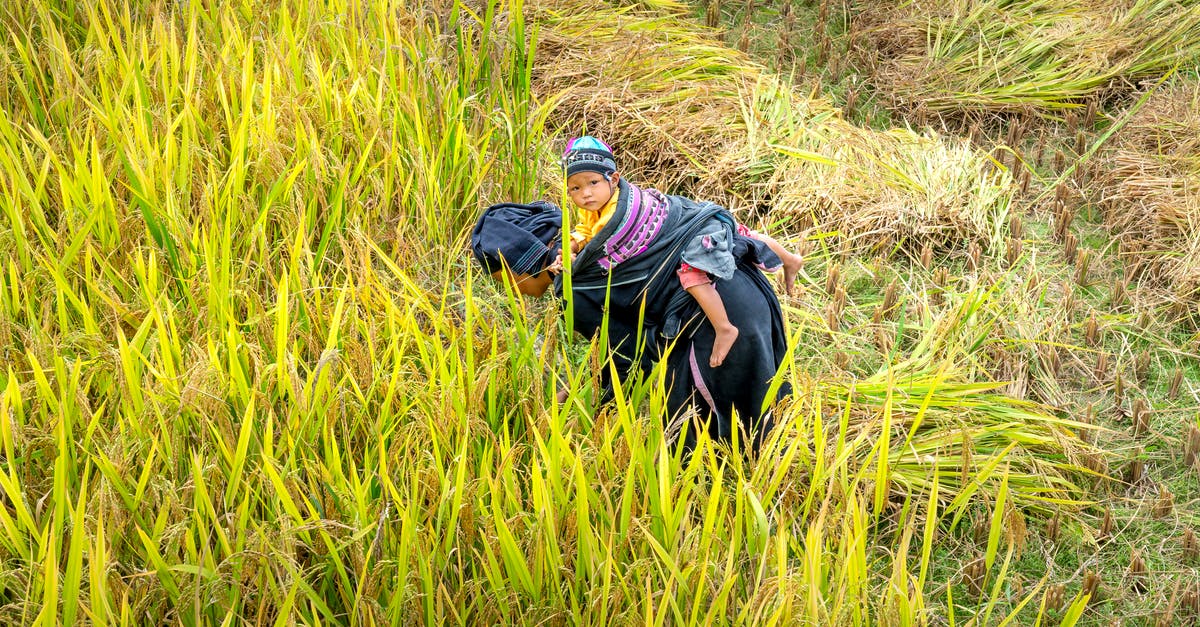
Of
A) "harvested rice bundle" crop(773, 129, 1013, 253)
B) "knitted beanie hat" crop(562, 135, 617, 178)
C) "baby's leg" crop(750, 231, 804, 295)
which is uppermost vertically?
"knitted beanie hat" crop(562, 135, 617, 178)

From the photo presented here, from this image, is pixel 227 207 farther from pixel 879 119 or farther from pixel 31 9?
pixel 879 119

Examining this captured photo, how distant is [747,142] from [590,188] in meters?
1.86

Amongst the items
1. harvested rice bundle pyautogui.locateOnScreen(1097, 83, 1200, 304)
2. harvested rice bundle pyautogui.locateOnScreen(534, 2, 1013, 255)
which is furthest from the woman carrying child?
harvested rice bundle pyautogui.locateOnScreen(1097, 83, 1200, 304)

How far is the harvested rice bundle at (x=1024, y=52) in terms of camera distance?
4.10 meters

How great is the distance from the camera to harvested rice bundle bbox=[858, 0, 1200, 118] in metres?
4.10

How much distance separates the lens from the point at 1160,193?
3.45 m

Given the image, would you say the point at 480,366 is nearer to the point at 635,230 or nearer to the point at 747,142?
the point at 635,230

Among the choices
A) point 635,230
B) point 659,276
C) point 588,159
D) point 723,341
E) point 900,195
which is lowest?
point 900,195

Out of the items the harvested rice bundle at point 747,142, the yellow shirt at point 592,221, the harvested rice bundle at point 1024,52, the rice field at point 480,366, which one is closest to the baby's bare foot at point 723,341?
the rice field at point 480,366

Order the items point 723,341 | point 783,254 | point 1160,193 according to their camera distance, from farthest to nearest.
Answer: point 1160,193, point 783,254, point 723,341

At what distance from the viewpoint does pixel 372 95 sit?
9.59ft

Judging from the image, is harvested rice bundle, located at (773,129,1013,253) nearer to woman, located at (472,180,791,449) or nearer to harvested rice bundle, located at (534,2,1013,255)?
harvested rice bundle, located at (534,2,1013,255)

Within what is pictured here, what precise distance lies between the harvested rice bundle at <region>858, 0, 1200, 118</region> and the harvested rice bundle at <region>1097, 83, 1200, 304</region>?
23 centimetres

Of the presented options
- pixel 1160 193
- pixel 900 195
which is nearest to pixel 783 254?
pixel 900 195
